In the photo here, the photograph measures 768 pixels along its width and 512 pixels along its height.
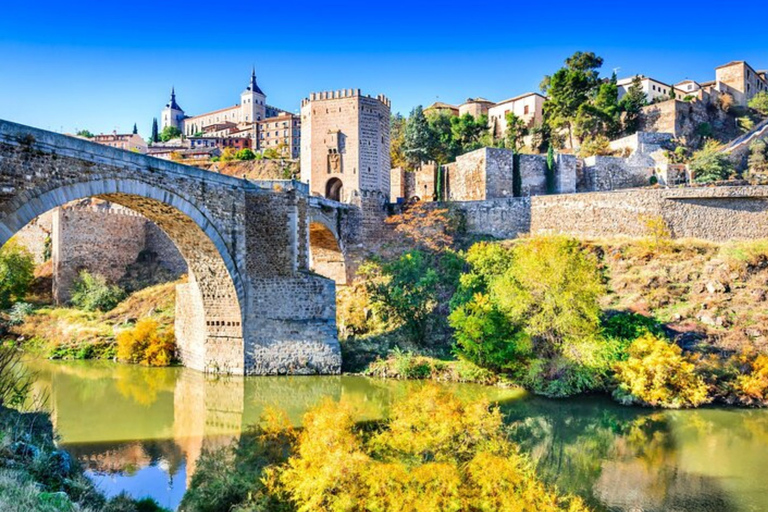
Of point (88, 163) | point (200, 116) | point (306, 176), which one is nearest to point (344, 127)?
point (306, 176)

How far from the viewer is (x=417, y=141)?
127 feet

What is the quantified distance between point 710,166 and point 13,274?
35158mm

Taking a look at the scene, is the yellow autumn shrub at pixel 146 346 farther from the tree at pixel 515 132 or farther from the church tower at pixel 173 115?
the church tower at pixel 173 115

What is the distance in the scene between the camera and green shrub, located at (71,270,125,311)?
23.0 metres

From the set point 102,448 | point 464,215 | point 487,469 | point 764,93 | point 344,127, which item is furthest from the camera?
point 764,93

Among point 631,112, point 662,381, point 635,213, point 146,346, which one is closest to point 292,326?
point 146,346

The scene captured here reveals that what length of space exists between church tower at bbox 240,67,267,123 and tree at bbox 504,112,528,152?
53.7m

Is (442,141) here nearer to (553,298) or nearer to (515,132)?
(515,132)

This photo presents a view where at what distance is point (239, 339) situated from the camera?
16.6 meters

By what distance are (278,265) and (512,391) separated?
26.4 ft

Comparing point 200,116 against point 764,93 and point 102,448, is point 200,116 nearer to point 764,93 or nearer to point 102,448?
point 764,93

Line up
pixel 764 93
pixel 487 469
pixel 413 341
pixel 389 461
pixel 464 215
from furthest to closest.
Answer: pixel 764 93 < pixel 464 215 < pixel 413 341 < pixel 389 461 < pixel 487 469

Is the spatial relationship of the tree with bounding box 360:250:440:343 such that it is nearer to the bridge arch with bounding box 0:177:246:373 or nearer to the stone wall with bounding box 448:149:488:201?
the bridge arch with bounding box 0:177:246:373

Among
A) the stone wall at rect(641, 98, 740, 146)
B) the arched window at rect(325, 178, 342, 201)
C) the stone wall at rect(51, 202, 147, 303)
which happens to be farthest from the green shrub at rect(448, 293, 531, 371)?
the stone wall at rect(641, 98, 740, 146)
